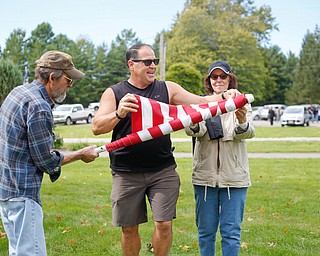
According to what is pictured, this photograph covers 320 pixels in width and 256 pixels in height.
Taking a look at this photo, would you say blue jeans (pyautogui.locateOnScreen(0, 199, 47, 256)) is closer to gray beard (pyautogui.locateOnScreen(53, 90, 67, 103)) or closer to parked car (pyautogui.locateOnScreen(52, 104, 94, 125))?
gray beard (pyautogui.locateOnScreen(53, 90, 67, 103))

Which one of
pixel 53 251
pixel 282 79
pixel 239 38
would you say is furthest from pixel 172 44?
pixel 53 251

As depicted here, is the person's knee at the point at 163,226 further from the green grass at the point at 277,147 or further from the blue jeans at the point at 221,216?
the green grass at the point at 277,147

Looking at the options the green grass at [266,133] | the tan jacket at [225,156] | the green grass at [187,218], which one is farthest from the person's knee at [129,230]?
the green grass at [266,133]

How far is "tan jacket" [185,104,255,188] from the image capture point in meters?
4.68

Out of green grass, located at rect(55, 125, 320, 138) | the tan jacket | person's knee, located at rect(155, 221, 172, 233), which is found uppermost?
the tan jacket

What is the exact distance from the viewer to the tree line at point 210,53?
2201 inches

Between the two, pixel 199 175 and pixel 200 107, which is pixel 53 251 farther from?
pixel 200 107

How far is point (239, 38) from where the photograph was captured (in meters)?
55.7

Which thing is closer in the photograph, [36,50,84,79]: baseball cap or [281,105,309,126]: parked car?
[36,50,84,79]: baseball cap

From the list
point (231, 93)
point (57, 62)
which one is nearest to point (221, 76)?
point (231, 93)

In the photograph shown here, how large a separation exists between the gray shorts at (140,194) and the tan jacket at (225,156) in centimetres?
31

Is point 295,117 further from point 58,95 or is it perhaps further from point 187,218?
point 58,95

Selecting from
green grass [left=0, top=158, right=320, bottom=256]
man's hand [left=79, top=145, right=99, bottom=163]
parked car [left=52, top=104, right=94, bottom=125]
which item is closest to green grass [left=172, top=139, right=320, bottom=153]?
green grass [left=0, top=158, right=320, bottom=256]

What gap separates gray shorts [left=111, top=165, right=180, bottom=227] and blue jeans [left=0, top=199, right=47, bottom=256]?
4.41 ft
